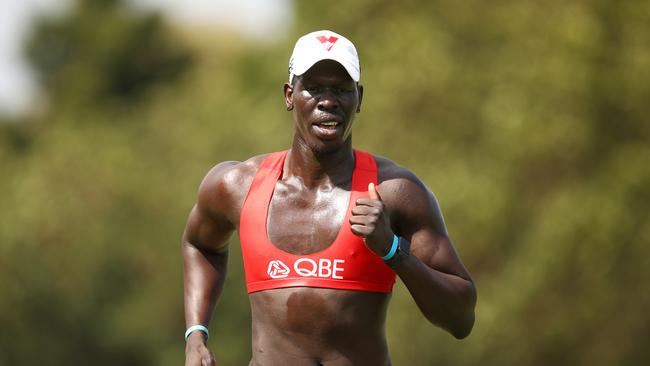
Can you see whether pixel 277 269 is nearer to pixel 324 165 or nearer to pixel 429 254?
pixel 324 165

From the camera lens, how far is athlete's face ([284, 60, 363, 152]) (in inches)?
319

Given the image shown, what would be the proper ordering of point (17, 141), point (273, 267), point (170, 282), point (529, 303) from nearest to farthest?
1. point (273, 267)
2. point (529, 303)
3. point (170, 282)
4. point (17, 141)

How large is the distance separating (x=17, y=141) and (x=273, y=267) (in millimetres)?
51146

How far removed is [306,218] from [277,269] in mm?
355

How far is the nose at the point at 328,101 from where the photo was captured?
8062mm

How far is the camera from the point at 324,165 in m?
8.35

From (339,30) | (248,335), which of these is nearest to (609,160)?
(339,30)

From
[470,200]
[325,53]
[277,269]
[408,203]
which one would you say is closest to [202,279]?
[277,269]

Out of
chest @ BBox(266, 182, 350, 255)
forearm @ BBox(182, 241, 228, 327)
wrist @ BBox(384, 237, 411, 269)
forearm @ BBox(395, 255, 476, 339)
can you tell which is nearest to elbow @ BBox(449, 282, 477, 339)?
forearm @ BBox(395, 255, 476, 339)

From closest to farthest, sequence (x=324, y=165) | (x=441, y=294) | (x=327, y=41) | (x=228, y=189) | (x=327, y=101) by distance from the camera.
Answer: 1. (x=441, y=294)
2. (x=327, y=101)
3. (x=327, y=41)
4. (x=324, y=165)
5. (x=228, y=189)

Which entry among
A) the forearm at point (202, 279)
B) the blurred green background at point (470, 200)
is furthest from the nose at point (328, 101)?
the blurred green background at point (470, 200)

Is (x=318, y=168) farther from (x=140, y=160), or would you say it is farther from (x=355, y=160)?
(x=140, y=160)

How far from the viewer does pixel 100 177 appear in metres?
38.4

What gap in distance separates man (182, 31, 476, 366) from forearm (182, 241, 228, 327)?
24.7 inches
